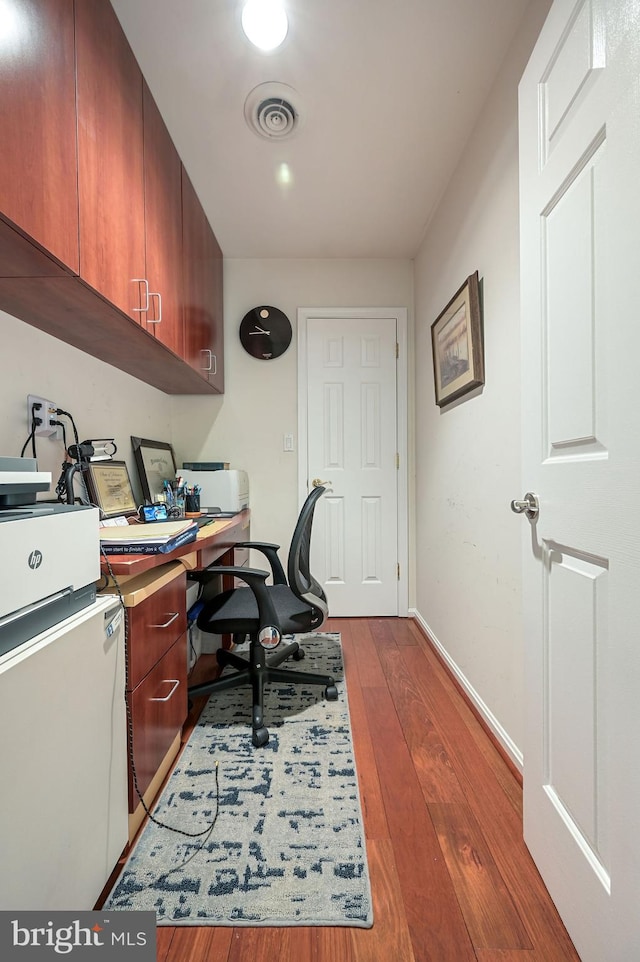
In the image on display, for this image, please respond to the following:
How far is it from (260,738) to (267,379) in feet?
6.78

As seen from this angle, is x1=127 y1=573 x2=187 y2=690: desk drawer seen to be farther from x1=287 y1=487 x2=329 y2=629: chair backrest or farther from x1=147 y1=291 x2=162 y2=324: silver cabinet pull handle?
x1=147 y1=291 x2=162 y2=324: silver cabinet pull handle

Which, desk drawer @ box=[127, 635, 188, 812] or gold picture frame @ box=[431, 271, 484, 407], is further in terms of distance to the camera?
gold picture frame @ box=[431, 271, 484, 407]

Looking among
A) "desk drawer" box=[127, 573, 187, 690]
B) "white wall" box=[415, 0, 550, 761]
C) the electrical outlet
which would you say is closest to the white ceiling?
"white wall" box=[415, 0, 550, 761]

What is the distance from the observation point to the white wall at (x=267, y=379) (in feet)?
9.36

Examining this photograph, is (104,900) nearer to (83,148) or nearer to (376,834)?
(376,834)

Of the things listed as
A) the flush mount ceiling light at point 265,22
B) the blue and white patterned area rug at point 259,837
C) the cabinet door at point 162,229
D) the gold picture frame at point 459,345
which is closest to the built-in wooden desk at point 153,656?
the blue and white patterned area rug at point 259,837

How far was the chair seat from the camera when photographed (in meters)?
1.71

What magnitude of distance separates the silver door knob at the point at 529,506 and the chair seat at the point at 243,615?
1006 mm

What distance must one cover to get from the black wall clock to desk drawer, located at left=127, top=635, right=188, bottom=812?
1.91 meters

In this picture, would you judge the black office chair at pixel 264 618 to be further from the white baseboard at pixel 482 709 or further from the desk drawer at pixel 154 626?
the white baseboard at pixel 482 709

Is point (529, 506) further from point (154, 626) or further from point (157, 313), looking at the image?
point (157, 313)

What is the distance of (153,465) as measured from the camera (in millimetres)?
2361

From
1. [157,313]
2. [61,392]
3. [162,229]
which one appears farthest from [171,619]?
[162,229]
